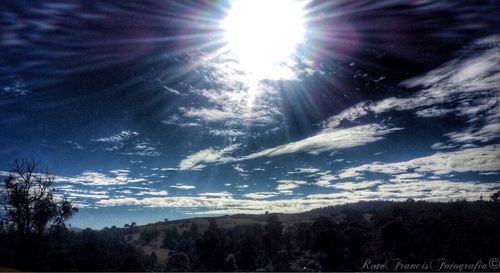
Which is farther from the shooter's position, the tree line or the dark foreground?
the dark foreground

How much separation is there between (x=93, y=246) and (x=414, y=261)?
92.8 meters

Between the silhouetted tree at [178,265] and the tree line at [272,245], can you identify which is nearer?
the tree line at [272,245]

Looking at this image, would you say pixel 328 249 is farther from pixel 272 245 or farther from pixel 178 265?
pixel 178 265

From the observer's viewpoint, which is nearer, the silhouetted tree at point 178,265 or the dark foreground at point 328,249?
the dark foreground at point 328,249

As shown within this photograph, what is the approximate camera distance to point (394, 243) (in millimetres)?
102438

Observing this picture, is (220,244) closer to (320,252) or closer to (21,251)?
(320,252)

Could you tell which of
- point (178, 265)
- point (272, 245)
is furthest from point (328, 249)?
point (178, 265)

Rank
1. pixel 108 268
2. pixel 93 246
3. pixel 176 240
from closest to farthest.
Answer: pixel 108 268 < pixel 93 246 < pixel 176 240

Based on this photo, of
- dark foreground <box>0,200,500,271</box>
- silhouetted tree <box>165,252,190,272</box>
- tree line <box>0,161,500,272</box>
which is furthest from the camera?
silhouetted tree <box>165,252,190,272</box>

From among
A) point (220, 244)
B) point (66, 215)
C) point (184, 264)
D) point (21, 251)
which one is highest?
point (66, 215)

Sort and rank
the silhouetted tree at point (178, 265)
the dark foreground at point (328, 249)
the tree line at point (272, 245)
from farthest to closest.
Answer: the silhouetted tree at point (178, 265)
the dark foreground at point (328, 249)
the tree line at point (272, 245)

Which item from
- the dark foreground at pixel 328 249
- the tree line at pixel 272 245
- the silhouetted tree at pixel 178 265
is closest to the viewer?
the tree line at pixel 272 245

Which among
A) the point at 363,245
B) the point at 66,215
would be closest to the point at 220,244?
the point at 363,245

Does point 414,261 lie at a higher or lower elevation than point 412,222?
lower
